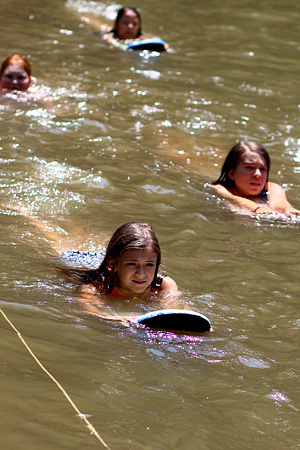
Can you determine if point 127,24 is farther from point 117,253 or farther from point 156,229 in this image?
point 117,253

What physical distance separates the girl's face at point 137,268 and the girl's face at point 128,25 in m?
8.76

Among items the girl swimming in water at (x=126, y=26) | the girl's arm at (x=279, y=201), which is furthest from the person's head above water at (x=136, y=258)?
the girl swimming in water at (x=126, y=26)

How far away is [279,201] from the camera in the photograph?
24.7 ft

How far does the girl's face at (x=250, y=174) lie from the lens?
25.7 ft

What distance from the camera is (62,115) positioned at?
941 centimetres

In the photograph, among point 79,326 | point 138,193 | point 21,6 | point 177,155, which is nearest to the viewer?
point 79,326

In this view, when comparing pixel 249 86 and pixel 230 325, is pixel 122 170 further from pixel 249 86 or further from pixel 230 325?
pixel 249 86

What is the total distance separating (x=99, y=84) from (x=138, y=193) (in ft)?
12.1

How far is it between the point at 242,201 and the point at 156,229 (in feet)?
4.25

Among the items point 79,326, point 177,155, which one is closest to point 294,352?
point 79,326

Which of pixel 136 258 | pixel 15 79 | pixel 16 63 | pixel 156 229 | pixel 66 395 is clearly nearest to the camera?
pixel 66 395

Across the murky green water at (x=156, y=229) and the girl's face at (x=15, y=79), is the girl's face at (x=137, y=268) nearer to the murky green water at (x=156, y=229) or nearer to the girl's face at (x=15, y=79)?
the murky green water at (x=156, y=229)

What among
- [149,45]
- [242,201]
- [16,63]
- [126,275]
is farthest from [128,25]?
[126,275]

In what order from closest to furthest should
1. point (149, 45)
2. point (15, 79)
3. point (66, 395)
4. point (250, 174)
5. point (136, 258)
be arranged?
point (66, 395) → point (136, 258) → point (250, 174) → point (15, 79) → point (149, 45)
